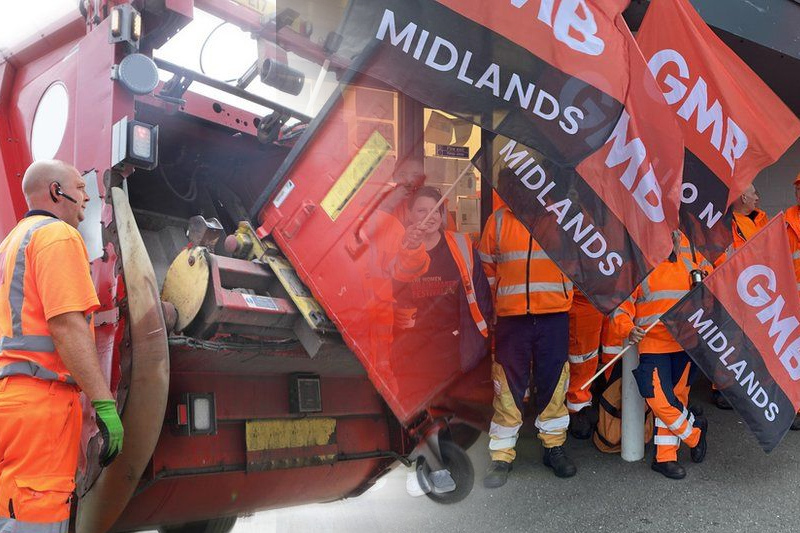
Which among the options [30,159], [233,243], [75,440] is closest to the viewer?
[75,440]

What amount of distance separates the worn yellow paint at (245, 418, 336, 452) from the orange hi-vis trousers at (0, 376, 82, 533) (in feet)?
2.34

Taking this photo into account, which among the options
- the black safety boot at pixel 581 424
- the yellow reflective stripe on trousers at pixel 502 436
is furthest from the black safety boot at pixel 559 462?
the black safety boot at pixel 581 424

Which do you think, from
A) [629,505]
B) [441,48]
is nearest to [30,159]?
[441,48]

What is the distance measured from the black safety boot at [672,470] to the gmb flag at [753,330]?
1.46 feet

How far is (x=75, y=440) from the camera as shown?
2.31 m

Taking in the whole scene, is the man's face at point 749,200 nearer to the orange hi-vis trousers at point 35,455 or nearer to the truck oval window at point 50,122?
the truck oval window at point 50,122

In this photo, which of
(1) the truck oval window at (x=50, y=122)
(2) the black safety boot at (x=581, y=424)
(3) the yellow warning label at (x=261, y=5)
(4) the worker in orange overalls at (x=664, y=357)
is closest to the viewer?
(1) the truck oval window at (x=50, y=122)

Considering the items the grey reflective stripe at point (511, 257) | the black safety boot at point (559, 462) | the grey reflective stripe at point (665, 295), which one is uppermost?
the grey reflective stripe at point (511, 257)

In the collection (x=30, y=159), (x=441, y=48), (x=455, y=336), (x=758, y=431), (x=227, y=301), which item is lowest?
(x=758, y=431)

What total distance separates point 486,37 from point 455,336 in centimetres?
135

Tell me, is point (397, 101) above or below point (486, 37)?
below

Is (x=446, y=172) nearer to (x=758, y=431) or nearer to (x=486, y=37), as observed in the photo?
(x=486, y=37)

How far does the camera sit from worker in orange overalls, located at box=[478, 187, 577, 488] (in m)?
3.68

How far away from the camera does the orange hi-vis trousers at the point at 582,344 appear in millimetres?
4109
